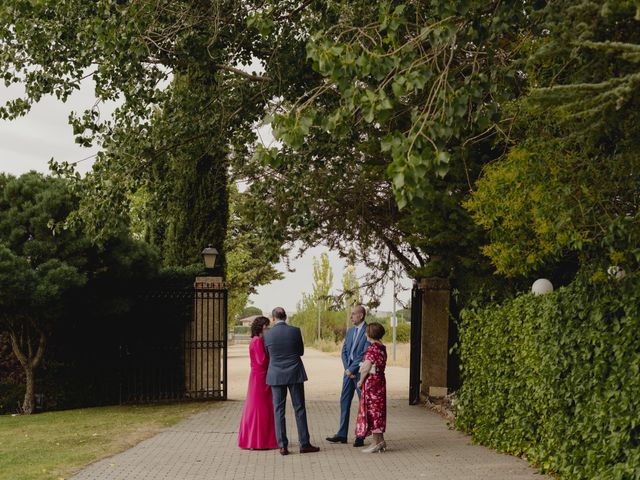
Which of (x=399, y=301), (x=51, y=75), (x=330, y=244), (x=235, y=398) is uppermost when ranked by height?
(x=51, y=75)

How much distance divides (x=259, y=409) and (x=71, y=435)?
3.67 metres

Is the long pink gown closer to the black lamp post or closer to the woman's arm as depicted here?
the woman's arm

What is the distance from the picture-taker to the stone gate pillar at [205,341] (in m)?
20.1

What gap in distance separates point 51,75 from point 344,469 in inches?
331

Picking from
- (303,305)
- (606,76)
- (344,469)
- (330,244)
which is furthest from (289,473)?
(303,305)

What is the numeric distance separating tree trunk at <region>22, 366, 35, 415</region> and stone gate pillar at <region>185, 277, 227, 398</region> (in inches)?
135

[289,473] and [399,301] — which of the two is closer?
[289,473]

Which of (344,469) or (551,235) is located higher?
(551,235)

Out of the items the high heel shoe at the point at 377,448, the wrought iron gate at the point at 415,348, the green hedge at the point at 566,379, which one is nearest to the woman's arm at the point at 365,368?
the high heel shoe at the point at 377,448

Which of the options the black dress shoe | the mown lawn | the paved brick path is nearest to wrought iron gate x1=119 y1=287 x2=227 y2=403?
the mown lawn

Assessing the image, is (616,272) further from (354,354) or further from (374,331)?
(354,354)

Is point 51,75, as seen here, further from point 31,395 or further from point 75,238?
point 31,395

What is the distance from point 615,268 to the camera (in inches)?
327

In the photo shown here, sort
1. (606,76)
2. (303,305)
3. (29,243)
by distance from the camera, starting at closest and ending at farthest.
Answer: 1. (606,76)
2. (29,243)
3. (303,305)
